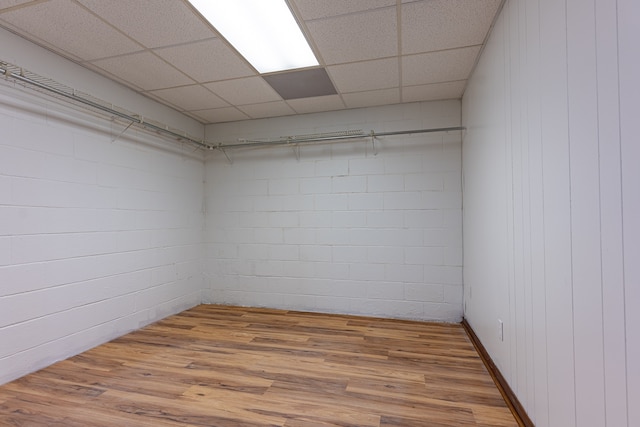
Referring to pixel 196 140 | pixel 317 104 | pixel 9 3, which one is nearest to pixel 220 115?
pixel 196 140

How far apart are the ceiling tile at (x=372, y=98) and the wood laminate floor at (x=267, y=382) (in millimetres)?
2472

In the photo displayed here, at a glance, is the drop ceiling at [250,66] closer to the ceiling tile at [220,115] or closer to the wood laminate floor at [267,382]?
the ceiling tile at [220,115]

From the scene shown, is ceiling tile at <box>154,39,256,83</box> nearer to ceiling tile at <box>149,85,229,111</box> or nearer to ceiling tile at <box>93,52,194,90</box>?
ceiling tile at <box>93,52,194,90</box>

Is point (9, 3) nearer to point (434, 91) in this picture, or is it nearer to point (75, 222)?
point (75, 222)

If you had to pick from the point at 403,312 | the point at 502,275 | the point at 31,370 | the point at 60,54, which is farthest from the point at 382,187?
the point at 31,370

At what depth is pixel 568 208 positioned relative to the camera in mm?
1107

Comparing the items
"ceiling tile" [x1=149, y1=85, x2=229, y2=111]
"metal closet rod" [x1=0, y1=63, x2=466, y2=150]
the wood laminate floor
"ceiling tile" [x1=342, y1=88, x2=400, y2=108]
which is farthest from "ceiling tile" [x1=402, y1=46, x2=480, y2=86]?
the wood laminate floor

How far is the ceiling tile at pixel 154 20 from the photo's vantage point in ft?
5.84

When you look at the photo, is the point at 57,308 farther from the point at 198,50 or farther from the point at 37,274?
the point at 198,50

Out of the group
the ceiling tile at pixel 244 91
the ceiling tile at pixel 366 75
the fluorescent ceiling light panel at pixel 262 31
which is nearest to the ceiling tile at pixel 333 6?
the fluorescent ceiling light panel at pixel 262 31

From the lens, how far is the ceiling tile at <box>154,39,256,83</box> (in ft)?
7.29

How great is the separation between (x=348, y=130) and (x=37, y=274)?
3143mm

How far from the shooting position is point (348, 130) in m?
3.49

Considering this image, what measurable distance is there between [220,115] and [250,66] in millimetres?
1350
